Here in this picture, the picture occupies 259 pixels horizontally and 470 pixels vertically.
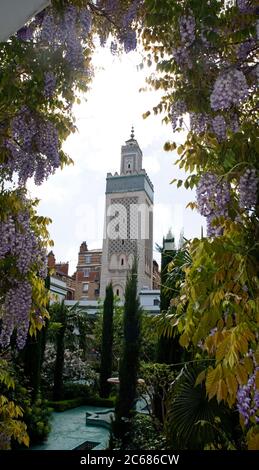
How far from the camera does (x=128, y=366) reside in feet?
19.9

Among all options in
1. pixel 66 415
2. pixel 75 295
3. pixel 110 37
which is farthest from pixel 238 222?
pixel 75 295

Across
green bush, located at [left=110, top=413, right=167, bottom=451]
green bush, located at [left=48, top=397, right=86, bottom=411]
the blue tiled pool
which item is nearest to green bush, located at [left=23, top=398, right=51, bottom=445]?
the blue tiled pool

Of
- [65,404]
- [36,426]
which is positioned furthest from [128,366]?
[65,404]

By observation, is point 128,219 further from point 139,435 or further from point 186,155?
point 186,155

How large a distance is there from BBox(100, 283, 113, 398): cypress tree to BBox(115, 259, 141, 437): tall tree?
152 inches

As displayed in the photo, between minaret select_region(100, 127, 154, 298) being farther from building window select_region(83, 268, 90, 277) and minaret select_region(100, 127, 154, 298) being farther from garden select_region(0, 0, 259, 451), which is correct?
garden select_region(0, 0, 259, 451)

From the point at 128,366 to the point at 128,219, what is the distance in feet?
95.0

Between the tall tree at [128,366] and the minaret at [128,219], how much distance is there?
23459 millimetres

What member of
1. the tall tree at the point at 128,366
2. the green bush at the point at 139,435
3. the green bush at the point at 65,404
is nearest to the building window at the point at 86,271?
the green bush at the point at 65,404

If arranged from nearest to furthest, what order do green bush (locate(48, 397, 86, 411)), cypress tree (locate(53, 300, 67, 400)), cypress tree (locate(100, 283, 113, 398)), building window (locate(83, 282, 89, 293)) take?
green bush (locate(48, 397, 86, 411)) → cypress tree (locate(53, 300, 67, 400)) → cypress tree (locate(100, 283, 113, 398)) → building window (locate(83, 282, 89, 293))

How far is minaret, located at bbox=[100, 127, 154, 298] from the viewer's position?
31.2 m

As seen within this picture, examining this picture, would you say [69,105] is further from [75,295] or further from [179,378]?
[75,295]

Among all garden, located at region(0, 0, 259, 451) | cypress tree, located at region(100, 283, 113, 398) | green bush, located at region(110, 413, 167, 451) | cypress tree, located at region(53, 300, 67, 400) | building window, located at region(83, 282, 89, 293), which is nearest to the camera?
garden, located at region(0, 0, 259, 451)

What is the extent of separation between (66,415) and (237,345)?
8.51 metres
